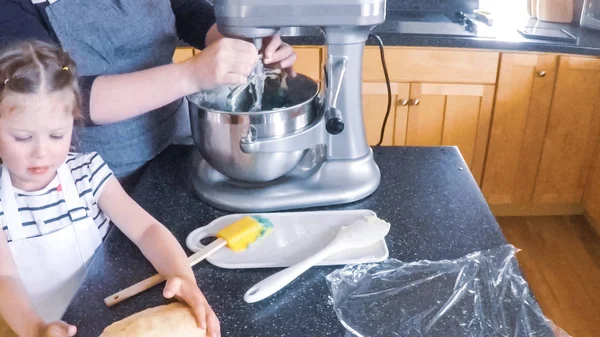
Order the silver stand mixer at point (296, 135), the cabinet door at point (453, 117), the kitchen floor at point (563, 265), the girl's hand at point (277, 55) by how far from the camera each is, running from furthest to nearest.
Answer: the cabinet door at point (453, 117), the kitchen floor at point (563, 265), the girl's hand at point (277, 55), the silver stand mixer at point (296, 135)

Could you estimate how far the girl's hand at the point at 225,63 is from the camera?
0.80 metres

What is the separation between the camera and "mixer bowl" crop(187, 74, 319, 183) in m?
0.83

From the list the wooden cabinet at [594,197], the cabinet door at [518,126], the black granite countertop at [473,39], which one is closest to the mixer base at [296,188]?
the black granite countertop at [473,39]

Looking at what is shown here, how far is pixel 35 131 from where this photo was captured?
78 centimetres

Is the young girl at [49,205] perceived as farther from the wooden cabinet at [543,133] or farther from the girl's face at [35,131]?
the wooden cabinet at [543,133]

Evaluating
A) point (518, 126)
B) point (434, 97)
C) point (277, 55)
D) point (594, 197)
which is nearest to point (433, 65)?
point (434, 97)

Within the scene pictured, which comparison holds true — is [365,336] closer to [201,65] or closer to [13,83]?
[201,65]

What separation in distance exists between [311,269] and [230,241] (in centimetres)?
11

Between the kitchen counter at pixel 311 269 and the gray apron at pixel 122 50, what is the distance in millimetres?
48

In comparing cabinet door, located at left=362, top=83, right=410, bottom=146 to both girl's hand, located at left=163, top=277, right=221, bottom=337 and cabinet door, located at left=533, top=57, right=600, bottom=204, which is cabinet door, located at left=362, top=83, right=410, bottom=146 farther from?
girl's hand, located at left=163, top=277, right=221, bottom=337

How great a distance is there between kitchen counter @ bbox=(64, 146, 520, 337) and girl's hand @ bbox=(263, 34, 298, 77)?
0.23 metres

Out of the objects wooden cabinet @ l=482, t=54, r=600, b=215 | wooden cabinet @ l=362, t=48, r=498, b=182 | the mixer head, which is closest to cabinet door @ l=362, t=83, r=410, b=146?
wooden cabinet @ l=362, t=48, r=498, b=182

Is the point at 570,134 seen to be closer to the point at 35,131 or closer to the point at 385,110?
the point at 385,110

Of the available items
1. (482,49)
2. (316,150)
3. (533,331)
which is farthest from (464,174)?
(482,49)
